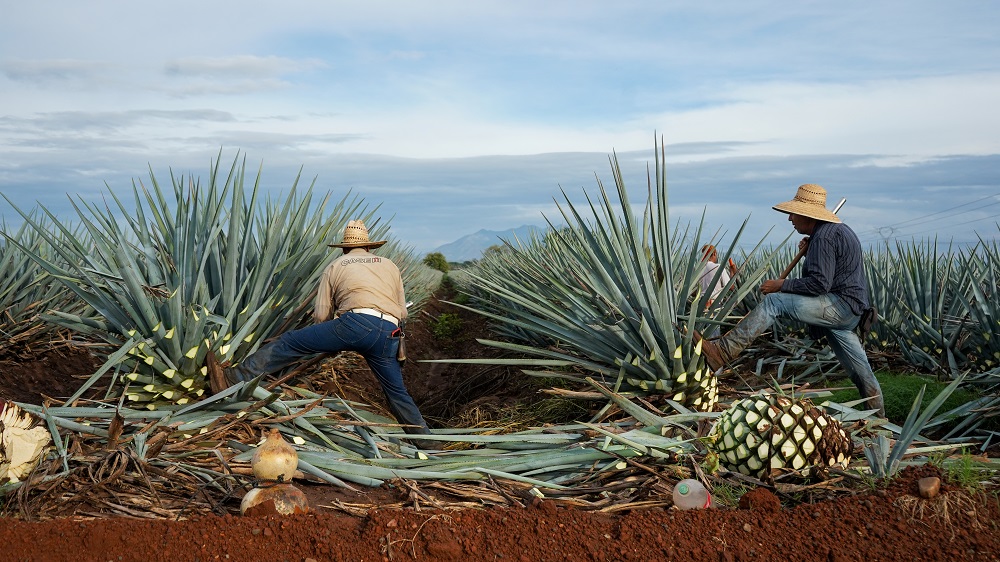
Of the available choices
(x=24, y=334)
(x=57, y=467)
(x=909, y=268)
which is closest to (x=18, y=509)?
(x=57, y=467)

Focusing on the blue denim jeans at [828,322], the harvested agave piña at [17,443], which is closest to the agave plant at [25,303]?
the harvested agave piña at [17,443]

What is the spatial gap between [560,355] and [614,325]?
424 millimetres

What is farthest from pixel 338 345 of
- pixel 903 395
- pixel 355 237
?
pixel 903 395

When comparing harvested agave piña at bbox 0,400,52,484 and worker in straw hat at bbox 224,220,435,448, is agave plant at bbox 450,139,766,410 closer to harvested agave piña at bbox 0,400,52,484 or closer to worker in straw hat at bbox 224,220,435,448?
worker in straw hat at bbox 224,220,435,448

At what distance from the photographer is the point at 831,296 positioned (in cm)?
523

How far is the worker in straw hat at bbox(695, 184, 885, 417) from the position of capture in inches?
203

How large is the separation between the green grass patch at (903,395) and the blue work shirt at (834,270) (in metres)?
0.74

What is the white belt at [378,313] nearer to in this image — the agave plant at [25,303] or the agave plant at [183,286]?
the agave plant at [183,286]

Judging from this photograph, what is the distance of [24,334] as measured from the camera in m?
7.40

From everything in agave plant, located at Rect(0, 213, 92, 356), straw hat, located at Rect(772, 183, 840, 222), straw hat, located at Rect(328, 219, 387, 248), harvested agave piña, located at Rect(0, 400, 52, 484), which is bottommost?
agave plant, located at Rect(0, 213, 92, 356)

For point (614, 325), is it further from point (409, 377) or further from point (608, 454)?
point (409, 377)

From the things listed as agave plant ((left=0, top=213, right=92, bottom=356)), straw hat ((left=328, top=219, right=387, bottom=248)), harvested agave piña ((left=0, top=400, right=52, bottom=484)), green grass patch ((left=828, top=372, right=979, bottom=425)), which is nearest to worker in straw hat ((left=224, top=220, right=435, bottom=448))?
straw hat ((left=328, top=219, right=387, bottom=248))

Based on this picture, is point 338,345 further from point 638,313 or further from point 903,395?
point 903,395

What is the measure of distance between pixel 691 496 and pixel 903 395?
324 centimetres
